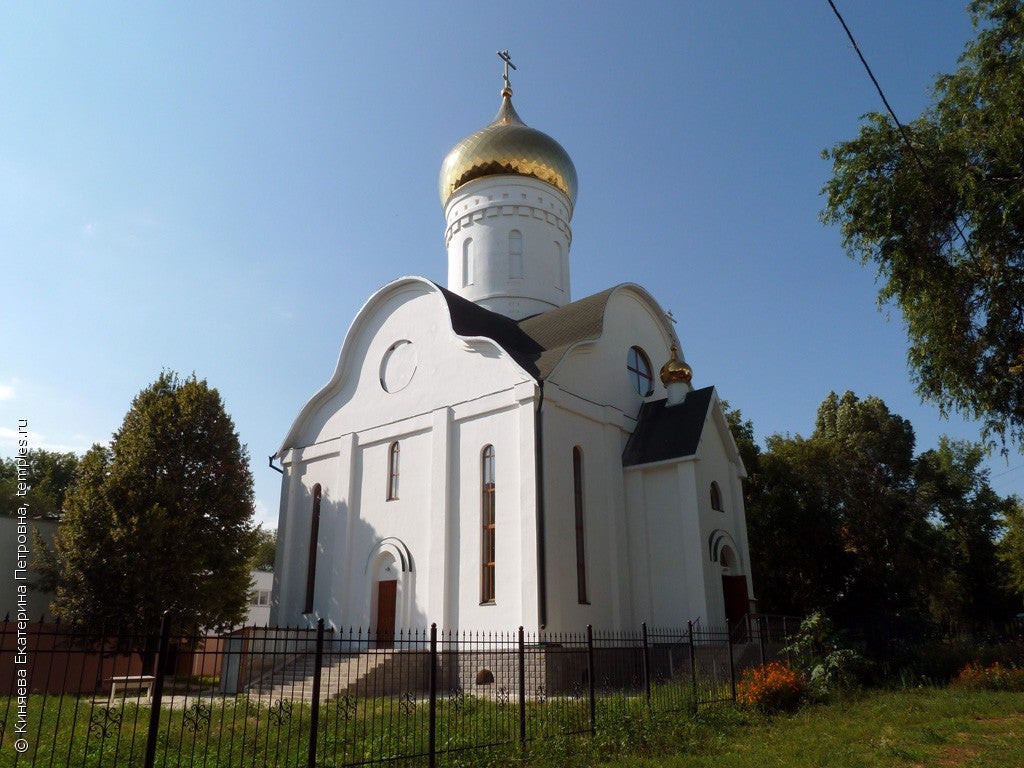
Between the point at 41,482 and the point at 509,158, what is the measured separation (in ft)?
71.9

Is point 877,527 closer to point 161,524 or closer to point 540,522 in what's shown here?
point 540,522

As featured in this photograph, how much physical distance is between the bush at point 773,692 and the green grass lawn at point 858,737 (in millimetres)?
273

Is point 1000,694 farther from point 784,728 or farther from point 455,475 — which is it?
point 455,475

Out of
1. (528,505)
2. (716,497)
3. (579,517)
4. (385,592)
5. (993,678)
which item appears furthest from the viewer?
(716,497)

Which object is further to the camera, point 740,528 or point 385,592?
point 740,528

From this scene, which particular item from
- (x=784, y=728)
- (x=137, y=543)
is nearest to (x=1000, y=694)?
(x=784, y=728)

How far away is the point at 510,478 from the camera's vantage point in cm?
1443

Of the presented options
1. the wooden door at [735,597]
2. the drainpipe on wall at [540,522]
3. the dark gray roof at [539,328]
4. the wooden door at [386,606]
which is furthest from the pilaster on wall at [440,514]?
the wooden door at [735,597]

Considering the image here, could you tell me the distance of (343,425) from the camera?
723 inches

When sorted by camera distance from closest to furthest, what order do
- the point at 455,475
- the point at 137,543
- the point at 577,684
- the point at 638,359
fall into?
the point at 577,684
the point at 455,475
the point at 137,543
the point at 638,359

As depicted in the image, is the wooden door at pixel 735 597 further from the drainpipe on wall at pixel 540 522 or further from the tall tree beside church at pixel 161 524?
the tall tree beside church at pixel 161 524

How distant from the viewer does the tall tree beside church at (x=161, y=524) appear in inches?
644

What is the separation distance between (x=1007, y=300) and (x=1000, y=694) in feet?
18.4

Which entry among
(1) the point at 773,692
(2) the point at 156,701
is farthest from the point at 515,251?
(2) the point at 156,701
